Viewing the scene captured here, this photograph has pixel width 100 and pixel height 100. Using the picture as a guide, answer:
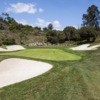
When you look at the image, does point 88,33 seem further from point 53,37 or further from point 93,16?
point 93,16

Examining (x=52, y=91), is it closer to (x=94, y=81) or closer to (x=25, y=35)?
(x=94, y=81)

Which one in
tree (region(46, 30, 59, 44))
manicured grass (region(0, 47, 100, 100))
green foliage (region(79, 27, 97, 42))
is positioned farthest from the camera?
tree (region(46, 30, 59, 44))

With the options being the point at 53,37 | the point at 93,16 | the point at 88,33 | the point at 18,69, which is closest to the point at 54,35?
the point at 53,37

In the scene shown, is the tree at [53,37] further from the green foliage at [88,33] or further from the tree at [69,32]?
the green foliage at [88,33]

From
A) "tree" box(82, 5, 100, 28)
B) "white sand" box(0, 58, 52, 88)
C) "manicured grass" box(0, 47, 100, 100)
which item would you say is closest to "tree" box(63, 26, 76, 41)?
"tree" box(82, 5, 100, 28)

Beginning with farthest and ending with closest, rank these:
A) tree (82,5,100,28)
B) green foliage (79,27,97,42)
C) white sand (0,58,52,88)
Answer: tree (82,5,100,28), green foliage (79,27,97,42), white sand (0,58,52,88)

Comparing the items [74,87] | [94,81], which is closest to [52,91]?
[74,87]

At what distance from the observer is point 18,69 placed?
20.0 m

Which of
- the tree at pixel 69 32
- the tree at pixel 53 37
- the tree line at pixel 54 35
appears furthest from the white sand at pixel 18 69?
the tree at pixel 69 32

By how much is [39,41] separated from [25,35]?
5647 mm

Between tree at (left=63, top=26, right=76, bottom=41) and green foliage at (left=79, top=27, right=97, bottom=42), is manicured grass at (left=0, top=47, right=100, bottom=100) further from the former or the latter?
tree at (left=63, top=26, right=76, bottom=41)

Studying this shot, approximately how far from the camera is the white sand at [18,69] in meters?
17.3

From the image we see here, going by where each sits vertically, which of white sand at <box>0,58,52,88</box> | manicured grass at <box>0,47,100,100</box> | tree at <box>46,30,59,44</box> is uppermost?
tree at <box>46,30,59,44</box>

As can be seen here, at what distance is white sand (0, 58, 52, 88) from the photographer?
681 inches
